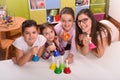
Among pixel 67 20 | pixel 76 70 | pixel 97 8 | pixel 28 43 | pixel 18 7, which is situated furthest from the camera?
pixel 97 8

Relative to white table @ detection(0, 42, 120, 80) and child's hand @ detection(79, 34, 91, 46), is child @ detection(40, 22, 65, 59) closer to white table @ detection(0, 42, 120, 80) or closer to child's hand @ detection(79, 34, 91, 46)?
white table @ detection(0, 42, 120, 80)

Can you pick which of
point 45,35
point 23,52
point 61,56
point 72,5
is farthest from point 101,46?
point 72,5

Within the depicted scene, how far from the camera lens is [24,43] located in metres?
1.59

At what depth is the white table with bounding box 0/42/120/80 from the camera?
4.69ft

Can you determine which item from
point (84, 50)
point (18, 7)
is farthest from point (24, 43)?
point (18, 7)

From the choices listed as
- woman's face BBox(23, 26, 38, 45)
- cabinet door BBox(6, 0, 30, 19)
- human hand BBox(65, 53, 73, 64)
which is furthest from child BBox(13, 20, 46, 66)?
cabinet door BBox(6, 0, 30, 19)

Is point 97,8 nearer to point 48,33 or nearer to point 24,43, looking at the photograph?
point 48,33

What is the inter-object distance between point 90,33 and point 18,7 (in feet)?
5.79

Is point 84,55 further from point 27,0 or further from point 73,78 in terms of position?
point 27,0

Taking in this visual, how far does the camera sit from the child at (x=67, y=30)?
5.61 feet

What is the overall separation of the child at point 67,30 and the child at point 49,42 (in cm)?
9

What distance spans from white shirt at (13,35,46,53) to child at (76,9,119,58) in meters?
0.31

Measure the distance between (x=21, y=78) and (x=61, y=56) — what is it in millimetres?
389

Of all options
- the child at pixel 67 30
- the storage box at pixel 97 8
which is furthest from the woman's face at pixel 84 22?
the storage box at pixel 97 8
